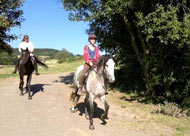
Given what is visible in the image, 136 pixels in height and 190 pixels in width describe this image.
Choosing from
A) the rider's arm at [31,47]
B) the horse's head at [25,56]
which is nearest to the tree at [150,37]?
the rider's arm at [31,47]

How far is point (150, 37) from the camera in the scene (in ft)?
34.5

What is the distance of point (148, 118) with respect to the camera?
962cm

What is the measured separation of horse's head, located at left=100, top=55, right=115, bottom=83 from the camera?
275 inches

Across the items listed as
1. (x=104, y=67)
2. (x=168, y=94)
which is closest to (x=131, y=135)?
(x=104, y=67)

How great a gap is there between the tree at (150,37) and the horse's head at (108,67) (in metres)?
3.98

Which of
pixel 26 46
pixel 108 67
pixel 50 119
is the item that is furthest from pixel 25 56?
pixel 108 67

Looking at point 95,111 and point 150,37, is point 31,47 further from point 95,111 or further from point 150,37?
point 150,37

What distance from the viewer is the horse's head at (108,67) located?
699 cm

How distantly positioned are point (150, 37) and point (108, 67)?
4258 mm

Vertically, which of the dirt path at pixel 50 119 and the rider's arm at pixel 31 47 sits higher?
the rider's arm at pixel 31 47

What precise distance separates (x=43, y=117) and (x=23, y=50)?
440cm

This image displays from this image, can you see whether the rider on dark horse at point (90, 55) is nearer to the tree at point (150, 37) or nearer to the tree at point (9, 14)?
the tree at point (150, 37)

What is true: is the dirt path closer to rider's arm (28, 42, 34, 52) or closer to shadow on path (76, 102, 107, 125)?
shadow on path (76, 102, 107, 125)

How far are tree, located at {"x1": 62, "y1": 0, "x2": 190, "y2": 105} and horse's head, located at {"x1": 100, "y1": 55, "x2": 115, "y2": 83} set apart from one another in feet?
13.0
